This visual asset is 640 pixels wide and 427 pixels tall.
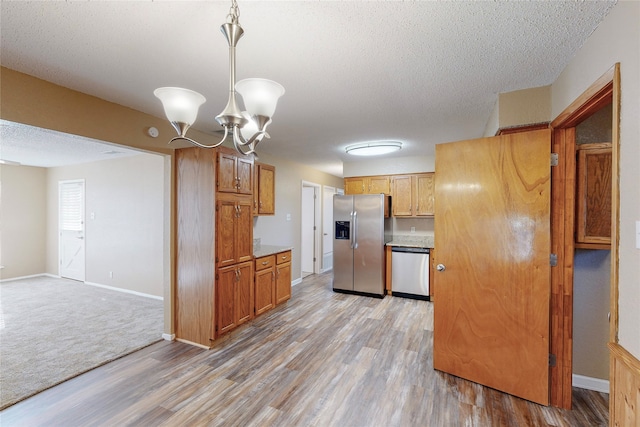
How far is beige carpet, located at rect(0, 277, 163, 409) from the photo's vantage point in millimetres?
2418

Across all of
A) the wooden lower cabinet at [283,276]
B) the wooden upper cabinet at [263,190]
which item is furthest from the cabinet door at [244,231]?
the wooden lower cabinet at [283,276]

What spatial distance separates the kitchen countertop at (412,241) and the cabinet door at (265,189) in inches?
82.8

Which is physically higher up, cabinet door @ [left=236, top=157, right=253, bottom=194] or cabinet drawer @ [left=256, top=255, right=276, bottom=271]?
cabinet door @ [left=236, top=157, right=253, bottom=194]

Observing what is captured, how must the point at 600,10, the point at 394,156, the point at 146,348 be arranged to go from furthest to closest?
the point at 394,156
the point at 146,348
the point at 600,10

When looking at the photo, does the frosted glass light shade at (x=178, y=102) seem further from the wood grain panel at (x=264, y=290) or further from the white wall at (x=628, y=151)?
the wood grain panel at (x=264, y=290)

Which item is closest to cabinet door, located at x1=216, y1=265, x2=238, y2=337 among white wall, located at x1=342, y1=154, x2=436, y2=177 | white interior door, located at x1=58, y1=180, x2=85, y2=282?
white wall, located at x1=342, y1=154, x2=436, y2=177

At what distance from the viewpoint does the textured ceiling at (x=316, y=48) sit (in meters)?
1.41

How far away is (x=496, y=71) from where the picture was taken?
2.02 metres

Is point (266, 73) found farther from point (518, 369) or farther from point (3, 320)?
point (3, 320)

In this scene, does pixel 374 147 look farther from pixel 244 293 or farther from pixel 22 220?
pixel 22 220

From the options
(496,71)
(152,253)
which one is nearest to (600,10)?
(496,71)

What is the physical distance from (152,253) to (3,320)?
1.82 m

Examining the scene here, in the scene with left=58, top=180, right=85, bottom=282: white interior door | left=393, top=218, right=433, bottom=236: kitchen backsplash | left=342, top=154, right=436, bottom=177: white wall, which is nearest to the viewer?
left=342, top=154, right=436, bottom=177: white wall

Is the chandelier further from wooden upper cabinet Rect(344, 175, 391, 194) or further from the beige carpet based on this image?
wooden upper cabinet Rect(344, 175, 391, 194)
